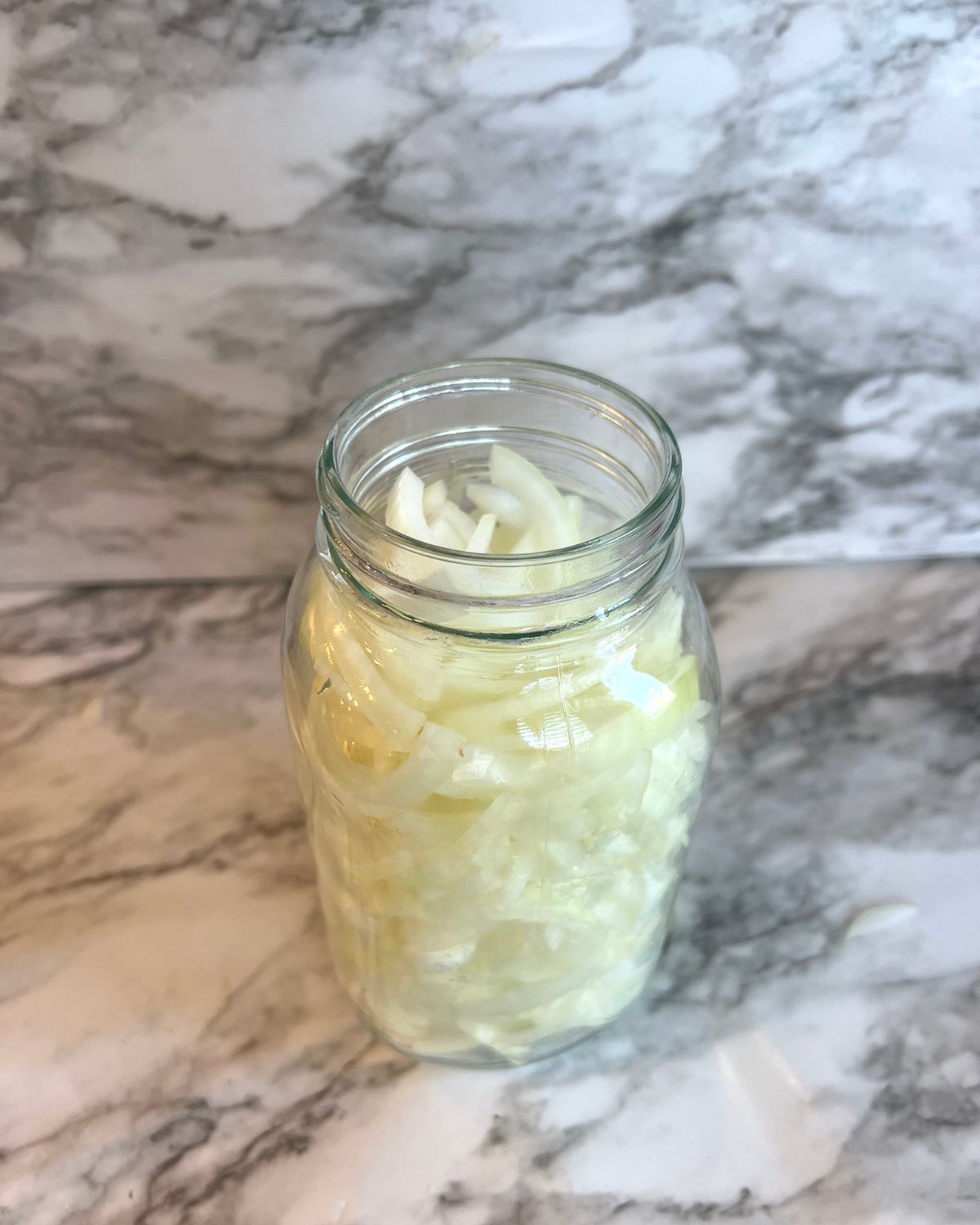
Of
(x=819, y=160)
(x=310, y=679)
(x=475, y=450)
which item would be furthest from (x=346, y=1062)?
(x=819, y=160)

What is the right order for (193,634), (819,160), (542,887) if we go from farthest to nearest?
(193,634) → (819,160) → (542,887)

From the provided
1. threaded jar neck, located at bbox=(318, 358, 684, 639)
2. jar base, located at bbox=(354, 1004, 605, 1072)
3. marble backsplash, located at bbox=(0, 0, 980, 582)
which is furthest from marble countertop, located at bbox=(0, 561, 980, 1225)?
threaded jar neck, located at bbox=(318, 358, 684, 639)

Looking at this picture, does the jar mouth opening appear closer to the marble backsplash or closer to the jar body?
the jar body

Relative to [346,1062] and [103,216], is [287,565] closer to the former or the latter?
[103,216]

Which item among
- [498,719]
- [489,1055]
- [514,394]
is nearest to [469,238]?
[514,394]

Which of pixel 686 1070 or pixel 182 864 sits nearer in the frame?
pixel 686 1070

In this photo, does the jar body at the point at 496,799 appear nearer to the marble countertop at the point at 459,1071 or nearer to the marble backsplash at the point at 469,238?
the marble countertop at the point at 459,1071

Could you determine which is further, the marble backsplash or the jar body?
the marble backsplash
